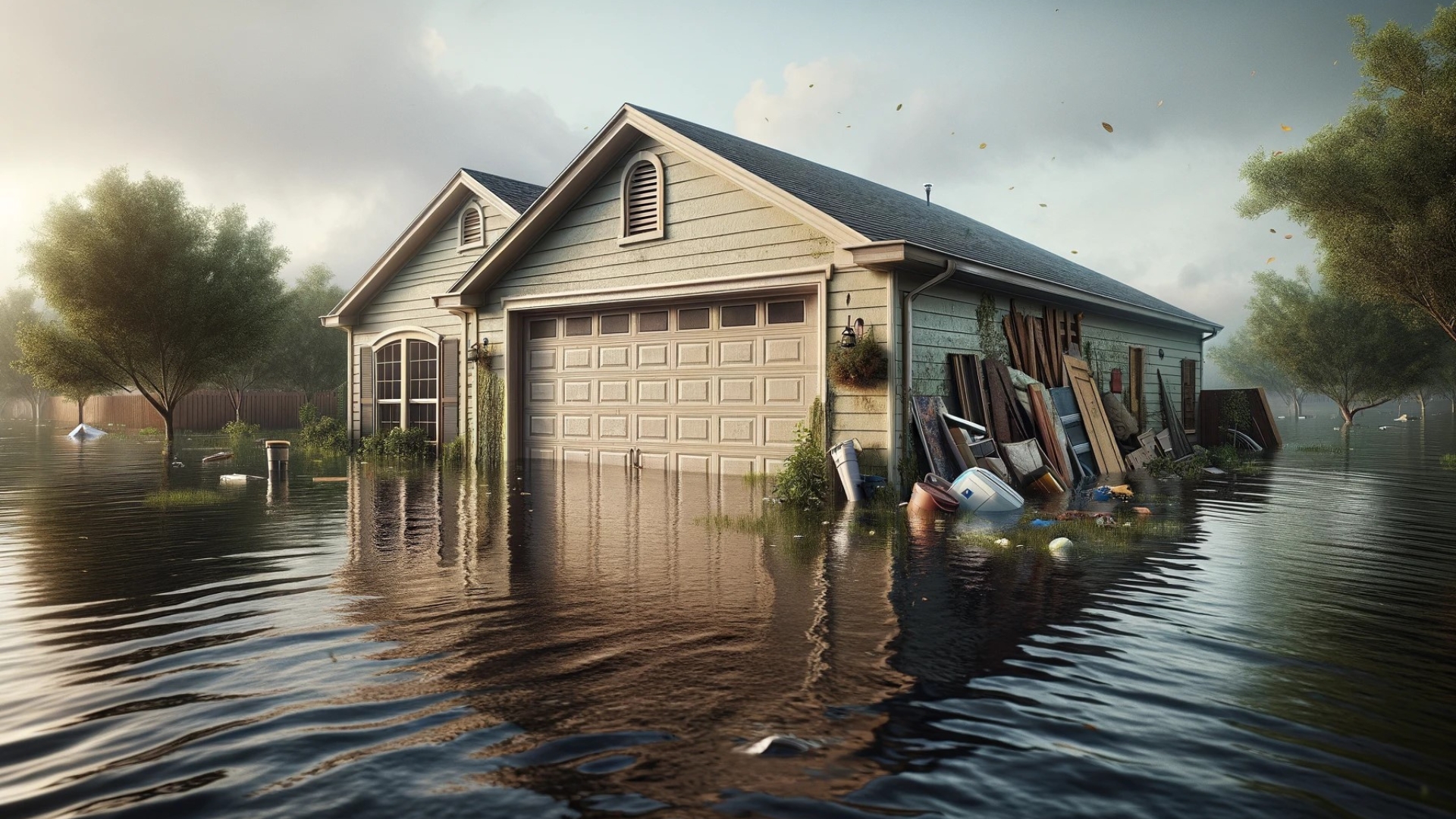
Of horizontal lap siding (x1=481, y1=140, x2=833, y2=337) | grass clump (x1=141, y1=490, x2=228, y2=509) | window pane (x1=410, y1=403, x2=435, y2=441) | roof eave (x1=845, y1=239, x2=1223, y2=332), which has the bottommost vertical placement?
grass clump (x1=141, y1=490, x2=228, y2=509)

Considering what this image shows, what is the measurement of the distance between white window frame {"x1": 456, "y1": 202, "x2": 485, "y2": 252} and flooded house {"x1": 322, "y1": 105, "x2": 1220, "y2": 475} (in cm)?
5

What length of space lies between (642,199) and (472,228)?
6016 millimetres

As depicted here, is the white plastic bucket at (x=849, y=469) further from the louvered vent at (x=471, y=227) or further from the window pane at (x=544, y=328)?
the louvered vent at (x=471, y=227)

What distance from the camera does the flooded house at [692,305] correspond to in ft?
38.5

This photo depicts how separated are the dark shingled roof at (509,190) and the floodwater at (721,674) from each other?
1087cm

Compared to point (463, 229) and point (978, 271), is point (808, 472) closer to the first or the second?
point (978, 271)

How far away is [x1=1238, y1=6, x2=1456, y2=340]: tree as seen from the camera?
17.0 m

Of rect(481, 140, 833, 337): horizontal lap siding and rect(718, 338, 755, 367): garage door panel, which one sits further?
rect(718, 338, 755, 367): garage door panel

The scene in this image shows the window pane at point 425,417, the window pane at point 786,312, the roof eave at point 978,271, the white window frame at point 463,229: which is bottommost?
the window pane at point 425,417

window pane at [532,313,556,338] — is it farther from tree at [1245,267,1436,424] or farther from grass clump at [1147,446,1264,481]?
tree at [1245,267,1436,424]

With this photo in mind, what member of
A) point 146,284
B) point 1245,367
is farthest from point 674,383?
point 1245,367

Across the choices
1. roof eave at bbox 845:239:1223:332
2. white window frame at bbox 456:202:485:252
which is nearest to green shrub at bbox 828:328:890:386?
roof eave at bbox 845:239:1223:332

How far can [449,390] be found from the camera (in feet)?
58.3

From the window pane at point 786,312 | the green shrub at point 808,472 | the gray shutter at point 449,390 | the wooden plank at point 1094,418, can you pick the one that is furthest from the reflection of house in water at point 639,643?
the gray shutter at point 449,390
